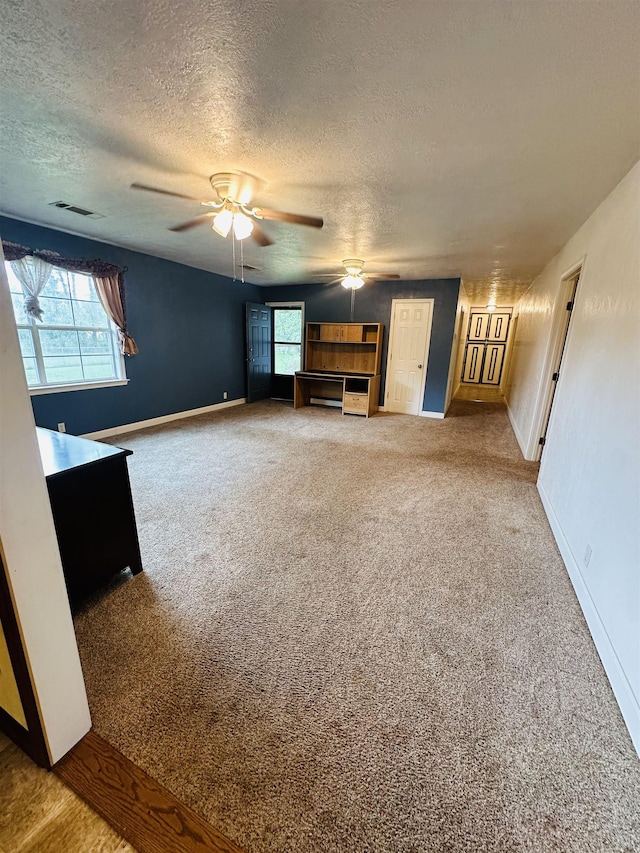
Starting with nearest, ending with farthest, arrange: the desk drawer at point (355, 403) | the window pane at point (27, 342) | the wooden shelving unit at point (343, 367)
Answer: the window pane at point (27, 342), the desk drawer at point (355, 403), the wooden shelving unit at point (343, 367)

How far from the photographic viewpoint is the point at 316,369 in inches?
271

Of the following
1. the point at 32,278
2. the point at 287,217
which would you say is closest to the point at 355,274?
the point at 287,217

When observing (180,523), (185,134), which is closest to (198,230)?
(185,134)

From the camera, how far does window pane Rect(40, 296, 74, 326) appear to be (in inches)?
145

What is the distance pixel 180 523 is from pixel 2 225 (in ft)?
11.4

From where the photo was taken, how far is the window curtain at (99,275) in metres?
3.35

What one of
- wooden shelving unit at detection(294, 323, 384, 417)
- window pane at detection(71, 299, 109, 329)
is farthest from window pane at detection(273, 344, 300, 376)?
window pane at detection(71, 299, 109, 329)

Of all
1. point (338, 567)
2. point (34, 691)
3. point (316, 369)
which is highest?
point (316, 369)

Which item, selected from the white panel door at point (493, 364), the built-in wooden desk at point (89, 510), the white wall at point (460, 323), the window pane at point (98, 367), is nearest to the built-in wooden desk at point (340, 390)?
the white wall at point (460, 323)

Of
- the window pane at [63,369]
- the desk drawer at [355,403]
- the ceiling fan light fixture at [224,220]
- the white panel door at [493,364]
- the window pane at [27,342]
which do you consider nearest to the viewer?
the ceiling fan light fixture at [224,220]

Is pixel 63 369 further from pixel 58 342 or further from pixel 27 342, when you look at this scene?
pixel 27 342

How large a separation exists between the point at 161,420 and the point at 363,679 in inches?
188

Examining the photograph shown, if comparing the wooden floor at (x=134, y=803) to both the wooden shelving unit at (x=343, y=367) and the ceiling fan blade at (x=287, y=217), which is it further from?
the wooden shelving unit at (x=343, y=367)

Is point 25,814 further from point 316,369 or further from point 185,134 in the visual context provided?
point 316,369
